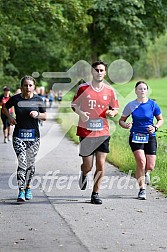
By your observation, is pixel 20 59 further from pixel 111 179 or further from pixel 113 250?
pixel 113 250

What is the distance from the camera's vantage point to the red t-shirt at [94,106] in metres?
11.0

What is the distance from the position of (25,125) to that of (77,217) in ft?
7.17

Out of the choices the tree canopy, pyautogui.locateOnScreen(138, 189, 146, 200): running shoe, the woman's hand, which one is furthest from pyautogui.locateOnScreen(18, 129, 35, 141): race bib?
the tree canopy

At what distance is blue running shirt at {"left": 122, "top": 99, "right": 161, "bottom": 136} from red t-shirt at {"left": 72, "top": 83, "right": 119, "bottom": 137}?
0.86m

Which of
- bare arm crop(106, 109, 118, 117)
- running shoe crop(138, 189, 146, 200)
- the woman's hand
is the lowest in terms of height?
running shoe crop(138, 189, 146, 200)

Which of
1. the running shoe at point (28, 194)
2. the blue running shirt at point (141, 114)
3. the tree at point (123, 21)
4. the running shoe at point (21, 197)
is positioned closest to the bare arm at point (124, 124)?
the blue running shirt at point (141, 114)

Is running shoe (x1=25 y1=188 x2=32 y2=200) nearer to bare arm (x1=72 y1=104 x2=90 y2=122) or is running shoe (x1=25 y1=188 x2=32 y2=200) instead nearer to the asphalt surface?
the asphalt surface

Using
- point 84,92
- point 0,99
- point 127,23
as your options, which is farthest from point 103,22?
point 84,92

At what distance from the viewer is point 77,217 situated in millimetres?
9750

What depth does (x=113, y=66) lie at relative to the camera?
27.8 meters

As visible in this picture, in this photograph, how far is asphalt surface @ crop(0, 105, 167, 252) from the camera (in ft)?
26.5

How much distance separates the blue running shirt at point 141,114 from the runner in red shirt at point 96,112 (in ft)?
2.72

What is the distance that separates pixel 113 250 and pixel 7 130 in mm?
17009

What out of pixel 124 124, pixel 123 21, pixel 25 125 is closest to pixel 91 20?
pixel 123 21
